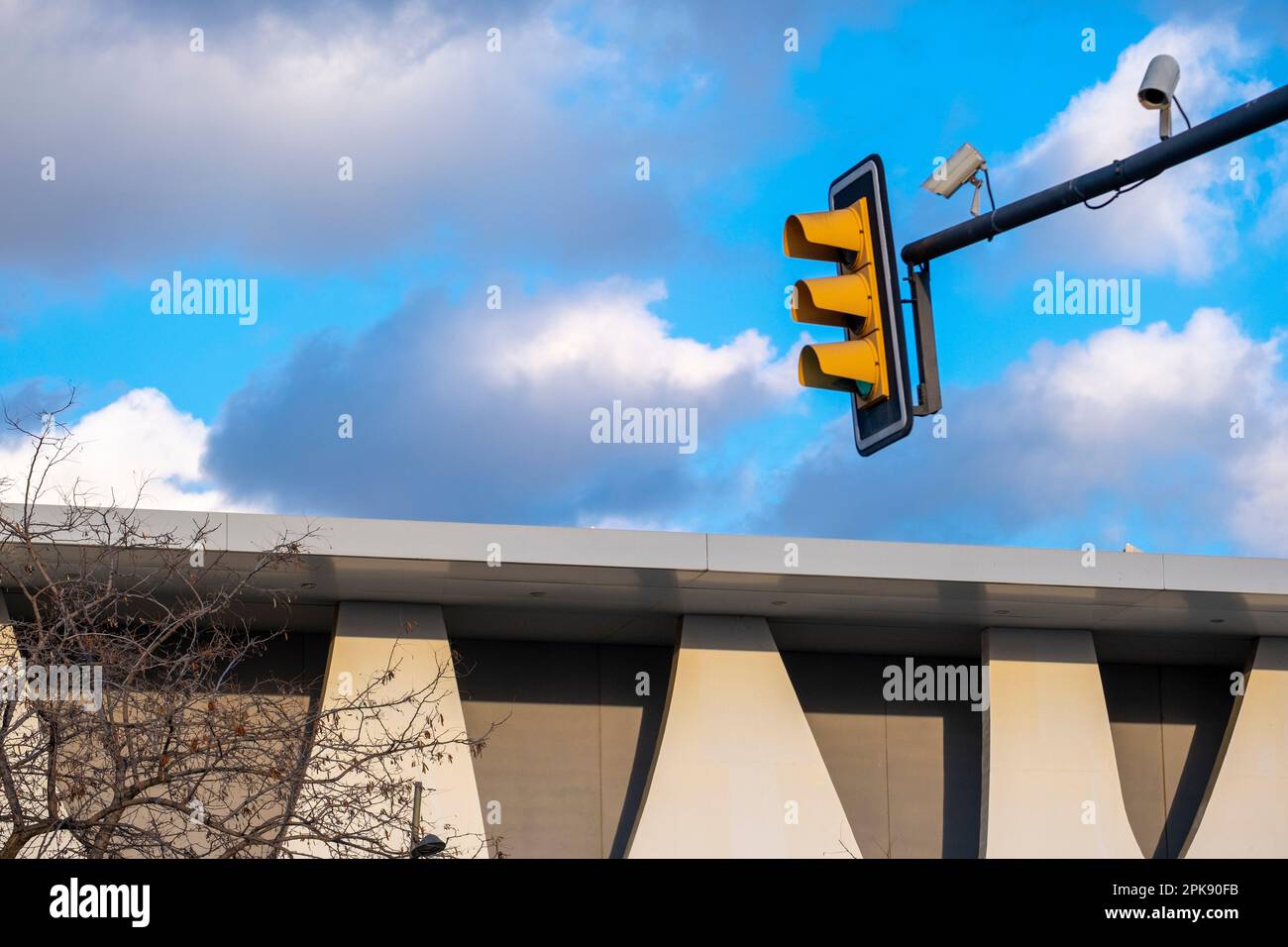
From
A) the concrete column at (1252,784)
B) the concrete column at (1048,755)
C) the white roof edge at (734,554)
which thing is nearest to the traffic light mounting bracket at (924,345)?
the white roof edge at (734,554)

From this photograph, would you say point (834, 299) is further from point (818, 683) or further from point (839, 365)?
point (818, 683)

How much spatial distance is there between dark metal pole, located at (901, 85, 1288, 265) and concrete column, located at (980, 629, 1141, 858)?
14.6 meters

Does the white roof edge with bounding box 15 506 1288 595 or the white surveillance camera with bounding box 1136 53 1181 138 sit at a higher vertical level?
the white surveillance camera with bounding box 1136 53 1181 138

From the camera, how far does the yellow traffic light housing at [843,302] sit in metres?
6.77

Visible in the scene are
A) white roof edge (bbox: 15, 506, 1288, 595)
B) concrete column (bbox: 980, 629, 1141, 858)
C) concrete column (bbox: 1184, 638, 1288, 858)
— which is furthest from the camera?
concrete column (bbox: 1184, 638, 1288, 858)

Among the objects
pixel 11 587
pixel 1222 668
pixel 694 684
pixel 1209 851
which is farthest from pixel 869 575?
pixel 11 587

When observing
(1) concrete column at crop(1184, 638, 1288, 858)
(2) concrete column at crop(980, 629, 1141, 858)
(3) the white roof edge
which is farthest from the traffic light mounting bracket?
(1) concrete column at crop(1184, 638, 1288, 858)

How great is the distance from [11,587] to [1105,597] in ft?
Answer: 44.0

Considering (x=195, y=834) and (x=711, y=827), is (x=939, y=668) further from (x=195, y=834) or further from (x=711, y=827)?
(x=195, y=834)

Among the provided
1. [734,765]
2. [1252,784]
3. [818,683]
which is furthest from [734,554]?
[1252,784]

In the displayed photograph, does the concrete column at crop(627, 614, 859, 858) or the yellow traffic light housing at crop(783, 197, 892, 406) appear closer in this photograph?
the yellow traffic light housing at crop(783, 197, 892, 406)

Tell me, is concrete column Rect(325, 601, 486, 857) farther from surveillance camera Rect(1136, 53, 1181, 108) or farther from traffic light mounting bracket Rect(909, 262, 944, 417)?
surveillance camera Rect(1136, 53, 1181, 108)

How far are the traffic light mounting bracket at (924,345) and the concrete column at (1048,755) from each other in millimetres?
14515

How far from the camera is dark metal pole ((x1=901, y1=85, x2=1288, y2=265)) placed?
6.33 metres
